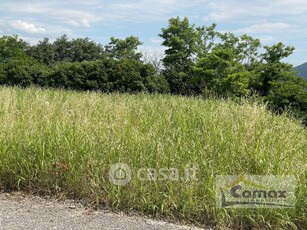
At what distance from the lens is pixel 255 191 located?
112 inches

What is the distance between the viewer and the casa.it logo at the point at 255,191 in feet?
8.79

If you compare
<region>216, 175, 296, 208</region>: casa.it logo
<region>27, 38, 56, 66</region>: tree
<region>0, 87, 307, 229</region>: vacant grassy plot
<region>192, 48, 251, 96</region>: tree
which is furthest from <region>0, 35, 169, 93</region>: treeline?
<region>27, 38, 56, 66</region>: tree

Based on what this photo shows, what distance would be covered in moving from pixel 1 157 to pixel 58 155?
2.14ft

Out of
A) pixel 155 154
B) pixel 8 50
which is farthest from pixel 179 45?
pixel 155 154

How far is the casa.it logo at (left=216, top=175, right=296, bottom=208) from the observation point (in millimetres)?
2678

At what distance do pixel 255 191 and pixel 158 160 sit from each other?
3.16 feet

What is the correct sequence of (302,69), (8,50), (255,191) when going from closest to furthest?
(255,191) < (302,69) < (8,50)

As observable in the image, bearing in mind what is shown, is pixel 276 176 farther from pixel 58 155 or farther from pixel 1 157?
pixel 1 157

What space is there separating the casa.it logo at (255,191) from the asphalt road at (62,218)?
52 cm

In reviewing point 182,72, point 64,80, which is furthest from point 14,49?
point 182,72

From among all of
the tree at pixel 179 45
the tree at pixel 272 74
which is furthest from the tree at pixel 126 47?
the tree at pixel 272 74

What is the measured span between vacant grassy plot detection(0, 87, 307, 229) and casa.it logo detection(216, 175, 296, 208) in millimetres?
62

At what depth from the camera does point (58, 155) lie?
333 cm

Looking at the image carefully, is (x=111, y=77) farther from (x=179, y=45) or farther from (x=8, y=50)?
(x=8, y=50)
